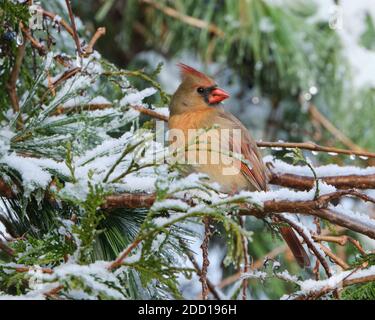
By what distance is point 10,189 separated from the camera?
227 centimetres

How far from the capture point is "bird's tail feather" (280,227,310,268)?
288 centimetres

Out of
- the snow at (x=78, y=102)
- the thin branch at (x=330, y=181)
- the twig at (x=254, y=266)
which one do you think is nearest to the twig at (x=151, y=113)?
the snow at (x=78, y=102)

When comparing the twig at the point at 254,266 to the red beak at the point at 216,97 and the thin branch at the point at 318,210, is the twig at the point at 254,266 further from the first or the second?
the thin branch at the point at 318,210

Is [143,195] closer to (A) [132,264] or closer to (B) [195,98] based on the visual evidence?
(A) [132,264]

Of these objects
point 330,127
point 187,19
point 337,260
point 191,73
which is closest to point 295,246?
point 337,260

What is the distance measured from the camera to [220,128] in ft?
10.5

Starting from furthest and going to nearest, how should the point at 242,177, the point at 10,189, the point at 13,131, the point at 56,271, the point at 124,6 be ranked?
the point at 124,6 < the point at 242,177 < the point at 13,131 < the point at 10,189 < the point at 56,271

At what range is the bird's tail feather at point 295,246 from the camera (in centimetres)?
288

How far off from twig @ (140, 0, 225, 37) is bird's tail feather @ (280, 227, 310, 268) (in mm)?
2526

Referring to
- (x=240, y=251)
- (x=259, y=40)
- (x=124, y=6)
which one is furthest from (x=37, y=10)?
(x=124, y=6)

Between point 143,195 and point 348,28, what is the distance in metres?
3.43

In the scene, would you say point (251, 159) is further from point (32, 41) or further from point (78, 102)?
point (32, 41)

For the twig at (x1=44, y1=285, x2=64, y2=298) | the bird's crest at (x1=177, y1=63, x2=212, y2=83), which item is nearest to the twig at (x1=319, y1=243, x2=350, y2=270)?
the twig at (x1=44, y1=285, x2=64, y2=298)

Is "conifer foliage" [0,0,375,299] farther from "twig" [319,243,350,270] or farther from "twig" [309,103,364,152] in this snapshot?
"twig" [309,103,364,152]
